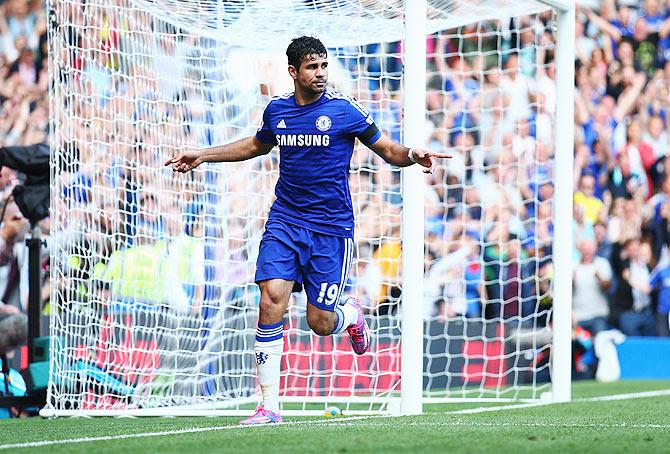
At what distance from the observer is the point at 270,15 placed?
8.98m

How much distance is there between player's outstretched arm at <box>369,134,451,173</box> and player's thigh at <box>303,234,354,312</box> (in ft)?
1.86

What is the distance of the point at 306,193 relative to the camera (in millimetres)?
7012

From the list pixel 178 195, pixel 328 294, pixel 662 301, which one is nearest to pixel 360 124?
pixel 328 294

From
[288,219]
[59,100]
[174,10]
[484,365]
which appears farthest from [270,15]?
[484,365]

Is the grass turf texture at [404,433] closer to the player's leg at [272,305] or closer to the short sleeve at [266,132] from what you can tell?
the player's leg at [272,305]

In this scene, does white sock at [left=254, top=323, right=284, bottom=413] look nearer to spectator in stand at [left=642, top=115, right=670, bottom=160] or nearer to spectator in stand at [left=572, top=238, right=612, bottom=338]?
spectator in stand at [left=572, top=238, right=612, bottom=338]

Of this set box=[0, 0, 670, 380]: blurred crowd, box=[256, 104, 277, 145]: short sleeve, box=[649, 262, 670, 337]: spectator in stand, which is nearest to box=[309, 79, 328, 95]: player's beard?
box=[256, 104, 277, 145]: short sleeve

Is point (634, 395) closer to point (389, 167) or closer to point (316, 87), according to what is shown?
point (389, 167)

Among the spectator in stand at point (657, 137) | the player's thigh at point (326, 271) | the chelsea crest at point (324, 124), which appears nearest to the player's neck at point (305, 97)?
the chelsea crest at point (324, 124)

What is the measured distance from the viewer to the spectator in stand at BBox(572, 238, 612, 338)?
46.9 feet

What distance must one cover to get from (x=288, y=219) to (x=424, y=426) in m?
1.42

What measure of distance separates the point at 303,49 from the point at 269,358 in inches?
69.2

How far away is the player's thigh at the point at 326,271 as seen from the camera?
705 cm

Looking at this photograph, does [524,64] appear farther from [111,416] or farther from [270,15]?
[111,416]
